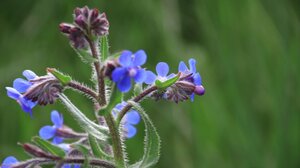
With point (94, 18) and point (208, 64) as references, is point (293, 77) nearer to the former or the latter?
point (208, 64)

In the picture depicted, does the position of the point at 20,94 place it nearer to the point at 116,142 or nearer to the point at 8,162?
the point at 8,162

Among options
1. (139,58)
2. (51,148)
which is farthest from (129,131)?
(139,58)

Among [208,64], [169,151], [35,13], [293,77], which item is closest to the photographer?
[293,77]

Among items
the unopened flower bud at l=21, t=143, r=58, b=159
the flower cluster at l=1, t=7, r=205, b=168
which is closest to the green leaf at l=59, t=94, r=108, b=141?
the flower cluster at l=1, t=7, r=205, b=168

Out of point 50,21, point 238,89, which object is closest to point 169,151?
point 238,89

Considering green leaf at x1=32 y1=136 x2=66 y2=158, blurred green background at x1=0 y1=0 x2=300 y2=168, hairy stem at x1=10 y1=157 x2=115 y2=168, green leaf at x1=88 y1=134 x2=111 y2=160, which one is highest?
blurred green background at x1=0 y1=0 x2=300 y2=168

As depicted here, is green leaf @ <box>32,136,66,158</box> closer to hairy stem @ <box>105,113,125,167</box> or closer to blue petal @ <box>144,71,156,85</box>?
hairy stem @ <box>105,113,125,167</box>
